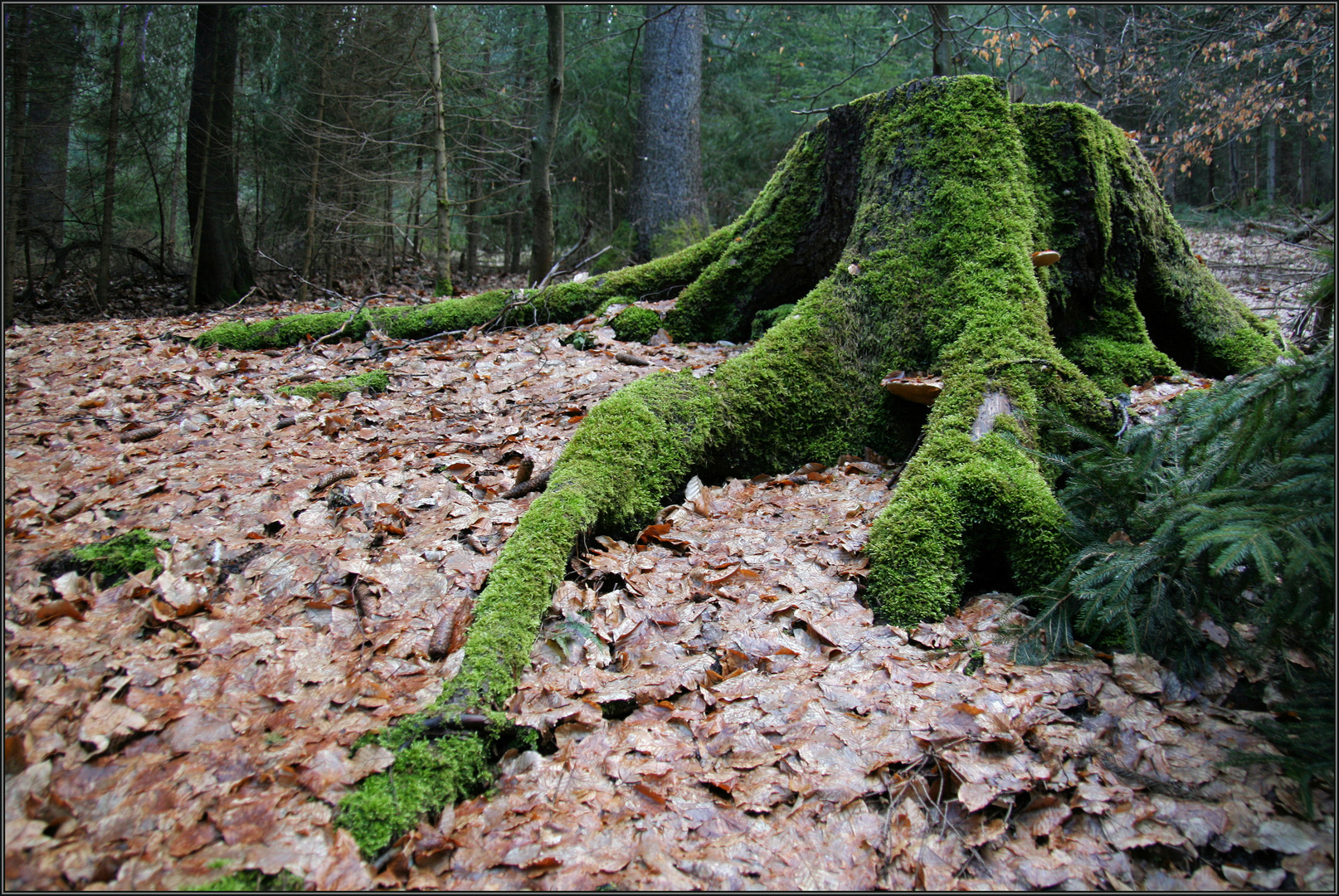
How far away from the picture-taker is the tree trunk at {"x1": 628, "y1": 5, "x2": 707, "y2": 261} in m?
10.9

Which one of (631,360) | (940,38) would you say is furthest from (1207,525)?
(940,38)

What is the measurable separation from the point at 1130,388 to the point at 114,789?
18.6 ft

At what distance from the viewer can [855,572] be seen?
3.01 metres

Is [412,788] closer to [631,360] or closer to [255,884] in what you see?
[255,884]

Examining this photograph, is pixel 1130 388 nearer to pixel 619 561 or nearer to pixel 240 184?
pixel 619 561

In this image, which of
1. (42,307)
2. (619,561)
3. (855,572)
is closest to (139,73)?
(42,307)

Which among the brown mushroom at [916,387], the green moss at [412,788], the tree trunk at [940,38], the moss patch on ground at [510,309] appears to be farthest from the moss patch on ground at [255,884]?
the tree trunk at [940,38]

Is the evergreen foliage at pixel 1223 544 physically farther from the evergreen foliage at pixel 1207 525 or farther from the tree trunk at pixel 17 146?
the tree trunk at pixel 17 146

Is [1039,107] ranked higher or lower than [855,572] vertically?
higher

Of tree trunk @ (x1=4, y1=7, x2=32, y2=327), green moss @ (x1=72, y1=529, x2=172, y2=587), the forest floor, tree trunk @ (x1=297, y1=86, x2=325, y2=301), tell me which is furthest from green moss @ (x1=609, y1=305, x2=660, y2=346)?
tree trunk @ (x1=297, y1=86, x2=325, y2=301)

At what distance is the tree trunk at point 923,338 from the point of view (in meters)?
2.90

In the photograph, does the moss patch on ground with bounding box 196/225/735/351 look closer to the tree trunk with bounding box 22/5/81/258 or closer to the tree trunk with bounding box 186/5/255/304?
the tree trunk with bounding box 22/5/81/258

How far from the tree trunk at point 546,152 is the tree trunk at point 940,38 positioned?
474 cm

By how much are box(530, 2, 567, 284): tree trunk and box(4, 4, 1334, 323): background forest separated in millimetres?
38
